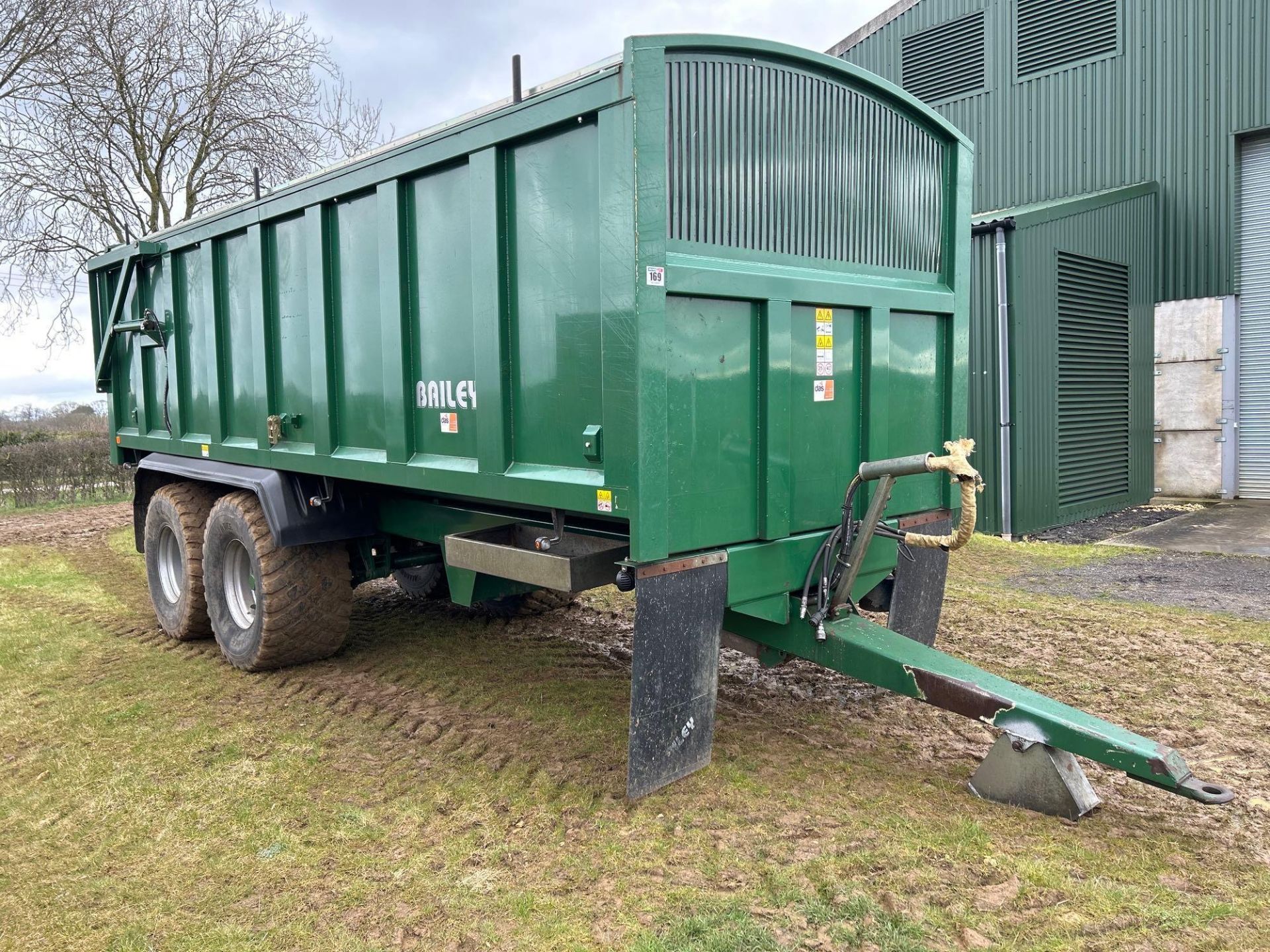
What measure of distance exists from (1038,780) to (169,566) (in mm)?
5834

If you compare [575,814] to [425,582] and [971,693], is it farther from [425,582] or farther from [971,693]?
[425,582]

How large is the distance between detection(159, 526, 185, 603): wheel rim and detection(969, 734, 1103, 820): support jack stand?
548 cm

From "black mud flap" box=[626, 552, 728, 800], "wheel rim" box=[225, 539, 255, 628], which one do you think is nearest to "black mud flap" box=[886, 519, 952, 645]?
"black mud flap" box=[626, 552, 728, 800]

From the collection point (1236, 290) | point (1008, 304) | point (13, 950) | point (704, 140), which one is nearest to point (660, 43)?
point (704, 140)

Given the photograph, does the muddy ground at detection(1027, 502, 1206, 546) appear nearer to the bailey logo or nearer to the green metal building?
the green metal building

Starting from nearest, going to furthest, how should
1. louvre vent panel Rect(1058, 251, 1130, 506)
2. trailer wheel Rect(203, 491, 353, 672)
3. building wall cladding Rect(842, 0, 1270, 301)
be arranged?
trailer wheel Rect(203, 491, 353, 672) → louvre vent panel Rect(1058, 251, 1130, 506) → building wall cladding Rect(842, 0, 1270, 301)

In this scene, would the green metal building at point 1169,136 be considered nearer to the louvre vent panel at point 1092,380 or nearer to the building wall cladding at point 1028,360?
the louvre vent panel at point 1092,380

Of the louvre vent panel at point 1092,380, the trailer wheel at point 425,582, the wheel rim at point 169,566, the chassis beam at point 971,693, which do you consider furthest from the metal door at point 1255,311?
the wheel rim at point 169,566

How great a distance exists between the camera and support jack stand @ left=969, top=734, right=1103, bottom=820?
3438 millimetres

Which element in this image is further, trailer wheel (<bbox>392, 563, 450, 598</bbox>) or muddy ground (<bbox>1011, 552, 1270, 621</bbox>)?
trailer wheel (<bbox>392, 563, 450, 598</bbox>)

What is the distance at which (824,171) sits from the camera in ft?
13.4

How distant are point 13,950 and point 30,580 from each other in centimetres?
713

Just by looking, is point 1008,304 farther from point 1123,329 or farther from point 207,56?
point 207,56

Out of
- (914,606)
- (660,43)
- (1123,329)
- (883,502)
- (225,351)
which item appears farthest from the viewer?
(1123,329)
